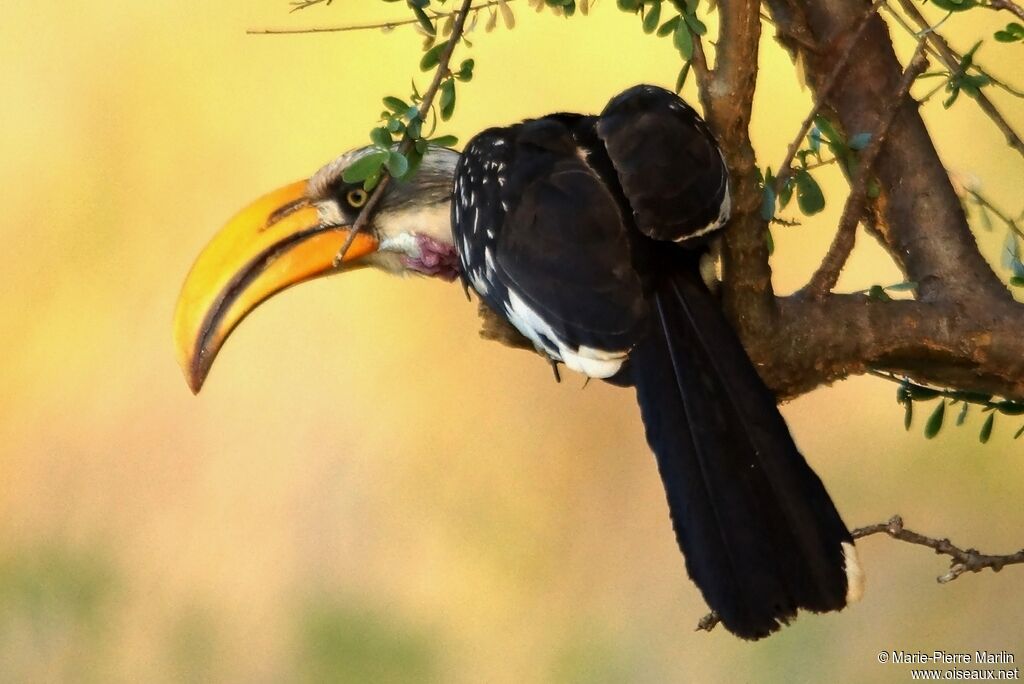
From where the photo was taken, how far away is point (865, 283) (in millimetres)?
2146

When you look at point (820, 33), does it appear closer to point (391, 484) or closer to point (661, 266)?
point (661, 266)

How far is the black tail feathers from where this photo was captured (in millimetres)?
964

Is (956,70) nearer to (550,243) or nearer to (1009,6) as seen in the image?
(1009,6)

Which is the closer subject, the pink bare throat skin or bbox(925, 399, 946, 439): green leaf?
bbox(925, 399, 946, 439): green leaf

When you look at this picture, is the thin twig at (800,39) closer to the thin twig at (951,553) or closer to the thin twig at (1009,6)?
the thin twig at (1009,6)

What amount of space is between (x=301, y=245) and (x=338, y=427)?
0.84 meters

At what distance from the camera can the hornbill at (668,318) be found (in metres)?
0.97

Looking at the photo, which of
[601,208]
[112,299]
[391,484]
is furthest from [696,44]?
[112,299]

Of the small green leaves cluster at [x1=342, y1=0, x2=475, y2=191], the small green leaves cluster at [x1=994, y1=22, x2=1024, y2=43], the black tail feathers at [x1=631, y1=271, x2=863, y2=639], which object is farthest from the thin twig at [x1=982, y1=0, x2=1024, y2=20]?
the small green leaves cluster at [x1=342, y1=0, x2=475, y2=191]

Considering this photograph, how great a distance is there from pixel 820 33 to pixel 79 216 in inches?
59.5

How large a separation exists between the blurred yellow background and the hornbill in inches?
42.2

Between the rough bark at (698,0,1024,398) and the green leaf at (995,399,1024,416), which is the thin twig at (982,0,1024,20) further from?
the green leaf at (995,399,1024,416)

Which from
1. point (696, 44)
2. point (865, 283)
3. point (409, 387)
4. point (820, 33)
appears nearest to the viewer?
point (696, 44)

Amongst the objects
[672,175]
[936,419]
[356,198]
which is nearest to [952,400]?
[936,419]
